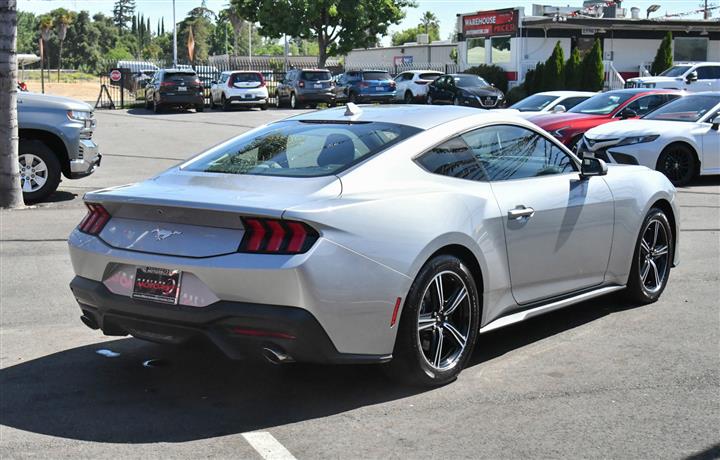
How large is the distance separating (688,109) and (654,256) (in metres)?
9.52

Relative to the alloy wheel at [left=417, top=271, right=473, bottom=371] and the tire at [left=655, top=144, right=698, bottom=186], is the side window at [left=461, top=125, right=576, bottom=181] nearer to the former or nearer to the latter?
the alloy wheel at [left=417, top=271, right=473, bottom=371]

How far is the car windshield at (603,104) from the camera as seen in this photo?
19.2m

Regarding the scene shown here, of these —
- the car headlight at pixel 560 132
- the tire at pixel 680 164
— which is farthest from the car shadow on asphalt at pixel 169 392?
the car headlight at pixel 560 132

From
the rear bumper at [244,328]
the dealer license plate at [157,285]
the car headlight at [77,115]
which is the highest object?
the car headlight at [77,115]

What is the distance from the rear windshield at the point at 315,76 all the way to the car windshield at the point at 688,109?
26.2 meters

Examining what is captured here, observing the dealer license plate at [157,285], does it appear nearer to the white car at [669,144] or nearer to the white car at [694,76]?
the white car at [669,144]

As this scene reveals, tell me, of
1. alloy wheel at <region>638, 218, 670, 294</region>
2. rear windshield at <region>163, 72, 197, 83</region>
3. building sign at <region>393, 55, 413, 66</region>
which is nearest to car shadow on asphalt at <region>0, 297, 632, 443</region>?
alloy wheel at <region>638, 218, 670, 294</region>

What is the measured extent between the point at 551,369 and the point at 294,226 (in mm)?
1957

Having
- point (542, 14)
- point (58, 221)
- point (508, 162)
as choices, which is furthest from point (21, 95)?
point (542, 14)

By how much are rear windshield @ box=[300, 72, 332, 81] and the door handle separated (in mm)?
36142

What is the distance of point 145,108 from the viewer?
41.6 m

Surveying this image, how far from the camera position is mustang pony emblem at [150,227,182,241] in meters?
4.95

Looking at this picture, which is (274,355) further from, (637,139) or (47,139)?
(637,139)

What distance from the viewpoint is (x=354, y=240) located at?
4816 mm
